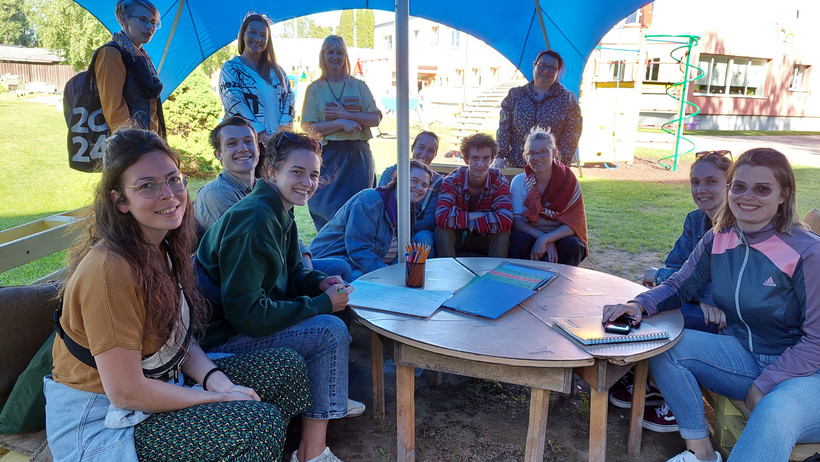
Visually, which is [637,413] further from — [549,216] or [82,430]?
[82,430]

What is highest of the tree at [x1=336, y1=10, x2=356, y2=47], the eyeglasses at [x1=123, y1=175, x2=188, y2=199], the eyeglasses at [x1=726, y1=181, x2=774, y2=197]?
the tree at [x1=336, y1=10, x2=356, y2=47]

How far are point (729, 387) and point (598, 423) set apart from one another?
0.57 meters

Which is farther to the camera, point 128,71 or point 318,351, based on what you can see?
point 128,71

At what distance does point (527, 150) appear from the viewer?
12.4ft

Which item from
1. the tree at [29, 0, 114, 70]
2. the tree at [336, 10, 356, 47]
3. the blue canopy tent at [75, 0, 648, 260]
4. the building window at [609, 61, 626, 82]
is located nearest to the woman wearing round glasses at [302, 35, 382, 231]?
the blue canopy tent at [75, 0, 648, 260]

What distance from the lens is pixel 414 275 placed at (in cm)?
266

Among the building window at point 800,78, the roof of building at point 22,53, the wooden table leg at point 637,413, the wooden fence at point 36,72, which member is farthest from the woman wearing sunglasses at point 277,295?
the roof of building at point 22,53

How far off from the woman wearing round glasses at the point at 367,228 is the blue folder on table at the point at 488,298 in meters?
0.79

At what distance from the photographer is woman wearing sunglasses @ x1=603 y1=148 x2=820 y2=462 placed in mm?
1992

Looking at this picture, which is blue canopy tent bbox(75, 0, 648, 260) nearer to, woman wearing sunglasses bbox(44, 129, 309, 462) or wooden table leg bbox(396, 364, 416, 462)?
woman wearing sunglasses bbox(44, 129, 309, 462)

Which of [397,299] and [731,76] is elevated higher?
[731,76]

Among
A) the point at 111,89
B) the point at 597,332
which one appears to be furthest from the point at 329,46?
the point at 597,332

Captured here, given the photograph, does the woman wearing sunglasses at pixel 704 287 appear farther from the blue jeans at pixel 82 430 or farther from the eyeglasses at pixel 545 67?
the blue jeans at pixel 82 430

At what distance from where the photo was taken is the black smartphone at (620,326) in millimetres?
2125
